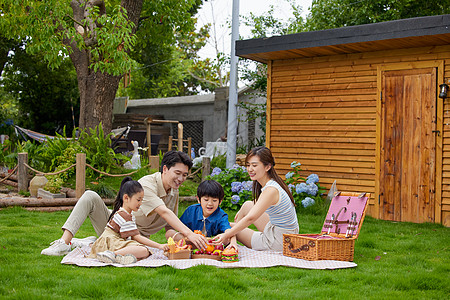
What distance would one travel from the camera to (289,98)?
30.6 feet

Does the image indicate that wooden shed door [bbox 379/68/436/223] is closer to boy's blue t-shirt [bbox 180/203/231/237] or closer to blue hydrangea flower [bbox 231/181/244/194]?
blue hydrangea flower [bbox 231/181/244/194]

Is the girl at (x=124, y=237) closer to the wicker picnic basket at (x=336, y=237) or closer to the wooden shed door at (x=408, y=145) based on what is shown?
the wicker picnic basket at (x=336, y=237)

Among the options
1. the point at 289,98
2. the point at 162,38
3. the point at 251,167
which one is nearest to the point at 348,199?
the point at 251,167

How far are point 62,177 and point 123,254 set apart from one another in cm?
592

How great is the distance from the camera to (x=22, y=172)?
9438 mm

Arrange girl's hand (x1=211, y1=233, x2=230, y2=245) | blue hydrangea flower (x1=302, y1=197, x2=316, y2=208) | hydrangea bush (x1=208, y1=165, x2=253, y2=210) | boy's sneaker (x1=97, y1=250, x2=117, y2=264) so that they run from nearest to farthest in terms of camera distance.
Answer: boy's sneaker (x1=97, y1=250, x2=117, y2=264), girl's hand (x1=211, y1=233, x2=230, y2=245), blue hydrangea flower (x1=302, y1=197, x2=316, y2=208), hydrangea bush (x1=208, y1=165, x2=253, y2=210)

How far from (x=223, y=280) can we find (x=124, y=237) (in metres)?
1.07

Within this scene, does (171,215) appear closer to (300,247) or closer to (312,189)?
(300,247)

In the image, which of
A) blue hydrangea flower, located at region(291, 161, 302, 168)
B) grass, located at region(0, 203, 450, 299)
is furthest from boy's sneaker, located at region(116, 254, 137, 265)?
blue hydrangea flower, located at region(291, 161, 302, 168)

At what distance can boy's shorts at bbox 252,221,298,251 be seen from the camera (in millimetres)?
4898

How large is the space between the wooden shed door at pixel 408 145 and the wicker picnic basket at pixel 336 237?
3.05 metres

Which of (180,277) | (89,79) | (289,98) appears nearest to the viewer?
(180,277)

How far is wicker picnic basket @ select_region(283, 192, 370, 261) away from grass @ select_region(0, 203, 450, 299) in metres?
0.22

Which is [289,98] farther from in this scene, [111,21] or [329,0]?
[329,0]
